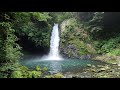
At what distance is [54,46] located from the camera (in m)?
13.8

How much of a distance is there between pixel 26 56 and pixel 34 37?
113 cm

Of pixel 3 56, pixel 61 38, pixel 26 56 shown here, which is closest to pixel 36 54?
pixel 26 56

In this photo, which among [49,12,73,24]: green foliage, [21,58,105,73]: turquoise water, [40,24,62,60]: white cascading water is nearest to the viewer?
[21,58,105,73]: turquoise water

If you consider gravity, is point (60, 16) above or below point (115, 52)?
above

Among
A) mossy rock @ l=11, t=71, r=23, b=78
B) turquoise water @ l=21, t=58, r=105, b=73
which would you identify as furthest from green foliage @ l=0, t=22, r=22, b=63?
turquoise water @ l=21, t=58, r=105, b=73

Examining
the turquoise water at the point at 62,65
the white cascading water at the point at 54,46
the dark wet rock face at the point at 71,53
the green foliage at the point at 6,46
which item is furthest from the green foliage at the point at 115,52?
the green foliage at the point at 6,46

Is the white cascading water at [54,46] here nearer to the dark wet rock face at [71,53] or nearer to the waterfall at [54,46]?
the waterfall at [54,46]

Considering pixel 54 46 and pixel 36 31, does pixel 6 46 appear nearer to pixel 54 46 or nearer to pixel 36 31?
pixel 36 31

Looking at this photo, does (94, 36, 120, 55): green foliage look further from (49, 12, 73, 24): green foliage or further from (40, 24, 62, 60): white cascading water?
(49, 12, 73, 24): green foliage

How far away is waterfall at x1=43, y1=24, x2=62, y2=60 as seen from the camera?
13148 millimetres

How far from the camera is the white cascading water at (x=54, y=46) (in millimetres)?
13148

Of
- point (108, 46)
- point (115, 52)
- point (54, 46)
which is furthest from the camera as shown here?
point (54, 46)

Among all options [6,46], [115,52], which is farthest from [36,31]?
[6,46]
